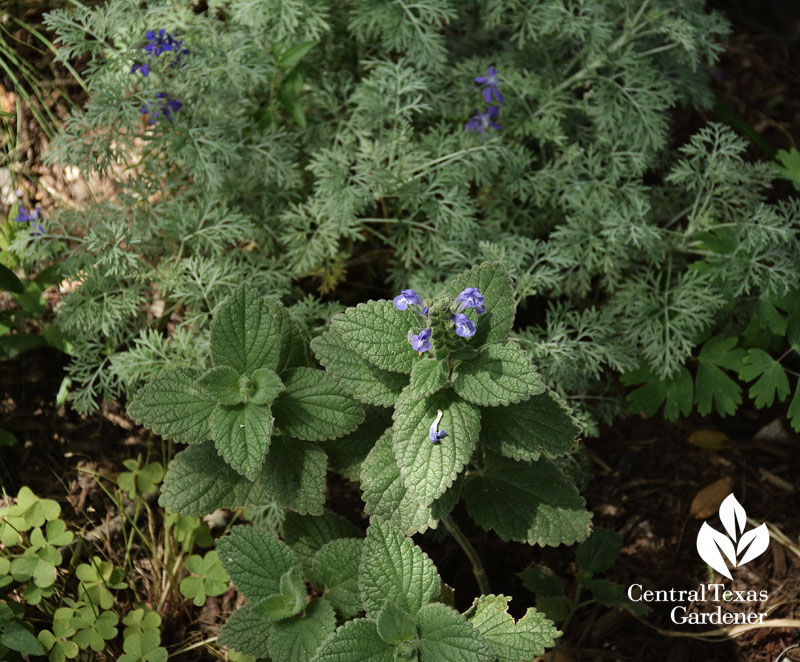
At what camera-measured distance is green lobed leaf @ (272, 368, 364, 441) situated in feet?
6.51

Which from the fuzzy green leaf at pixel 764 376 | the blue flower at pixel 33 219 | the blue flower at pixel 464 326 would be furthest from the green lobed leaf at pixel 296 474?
the fuzzy green leaf at pixel 764 376

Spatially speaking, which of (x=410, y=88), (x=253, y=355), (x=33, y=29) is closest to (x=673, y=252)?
(x=410, y=88)

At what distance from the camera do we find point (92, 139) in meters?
2.56

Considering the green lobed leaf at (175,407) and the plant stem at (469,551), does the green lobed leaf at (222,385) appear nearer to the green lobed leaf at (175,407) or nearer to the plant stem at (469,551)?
the green lobed leaf at (175,407)

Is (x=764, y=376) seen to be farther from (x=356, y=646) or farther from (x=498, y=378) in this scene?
(x=356, y=646)

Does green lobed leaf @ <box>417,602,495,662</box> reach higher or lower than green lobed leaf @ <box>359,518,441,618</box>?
lower

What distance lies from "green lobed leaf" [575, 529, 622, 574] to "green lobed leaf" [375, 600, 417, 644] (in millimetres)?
723

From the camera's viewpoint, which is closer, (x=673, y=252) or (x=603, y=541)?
(x=603, y=541)

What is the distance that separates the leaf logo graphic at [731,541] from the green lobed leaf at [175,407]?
5.42 ft

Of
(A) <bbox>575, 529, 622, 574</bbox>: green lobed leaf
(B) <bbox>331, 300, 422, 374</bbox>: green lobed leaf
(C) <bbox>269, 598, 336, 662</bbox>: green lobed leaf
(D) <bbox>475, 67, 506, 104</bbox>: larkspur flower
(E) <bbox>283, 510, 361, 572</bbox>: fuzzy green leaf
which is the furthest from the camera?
(D) <bbox>475, 67, 506, 104</bbox>: larkspur flower

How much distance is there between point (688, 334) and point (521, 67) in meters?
1.21

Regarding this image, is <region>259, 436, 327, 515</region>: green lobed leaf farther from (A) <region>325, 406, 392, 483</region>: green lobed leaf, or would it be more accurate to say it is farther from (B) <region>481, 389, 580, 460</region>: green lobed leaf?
(B) <region>481, 389, 580, 460</region>: green lobed leaf

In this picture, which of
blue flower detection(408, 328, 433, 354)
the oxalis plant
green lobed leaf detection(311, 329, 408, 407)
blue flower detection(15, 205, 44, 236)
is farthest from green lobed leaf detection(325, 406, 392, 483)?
blue flower detection(15, 205, 44, 236)

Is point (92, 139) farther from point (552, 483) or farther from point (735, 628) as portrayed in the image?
point (735, 628)
